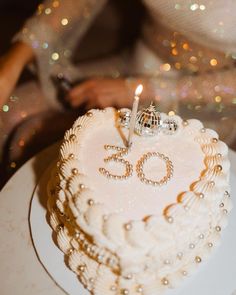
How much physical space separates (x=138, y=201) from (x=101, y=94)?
2.10 ft

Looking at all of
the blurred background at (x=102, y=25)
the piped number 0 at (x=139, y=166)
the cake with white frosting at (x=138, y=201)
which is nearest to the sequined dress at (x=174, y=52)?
the cake with white frosting at (x=138, y=201)

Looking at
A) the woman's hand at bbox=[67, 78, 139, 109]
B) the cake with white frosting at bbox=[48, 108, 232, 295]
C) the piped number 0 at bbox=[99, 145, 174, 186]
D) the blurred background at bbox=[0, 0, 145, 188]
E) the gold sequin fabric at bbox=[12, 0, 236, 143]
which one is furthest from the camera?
the blurred background at bbox=[0, 0, 145, 188]

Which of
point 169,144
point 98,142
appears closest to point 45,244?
point 98,142

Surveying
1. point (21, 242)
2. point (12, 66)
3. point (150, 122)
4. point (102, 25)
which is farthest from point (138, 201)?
point (102, 25)

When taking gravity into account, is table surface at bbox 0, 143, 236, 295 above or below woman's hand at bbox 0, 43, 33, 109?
below

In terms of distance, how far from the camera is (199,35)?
1312 mm

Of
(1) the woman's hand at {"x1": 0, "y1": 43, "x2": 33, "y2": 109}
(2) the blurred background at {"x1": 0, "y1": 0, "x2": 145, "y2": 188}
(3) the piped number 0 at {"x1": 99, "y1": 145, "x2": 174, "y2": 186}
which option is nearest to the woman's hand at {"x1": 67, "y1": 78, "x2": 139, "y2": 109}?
(1) the woman's hand at {"x1": 0, "y1": 43, "x2": 33, "y2": 109}

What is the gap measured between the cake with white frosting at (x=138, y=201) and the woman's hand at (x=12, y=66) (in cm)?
43

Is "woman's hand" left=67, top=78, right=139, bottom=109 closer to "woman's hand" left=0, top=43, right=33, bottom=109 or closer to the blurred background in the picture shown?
"woman's hand" left=0, top=43, right=33, bottom=109

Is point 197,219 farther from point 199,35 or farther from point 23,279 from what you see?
point 199,35

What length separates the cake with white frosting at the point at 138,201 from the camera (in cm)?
80

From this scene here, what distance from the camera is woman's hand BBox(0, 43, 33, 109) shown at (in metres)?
1.34

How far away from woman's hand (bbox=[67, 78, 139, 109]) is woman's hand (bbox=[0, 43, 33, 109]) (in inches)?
7.4

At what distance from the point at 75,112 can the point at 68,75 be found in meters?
0.16
